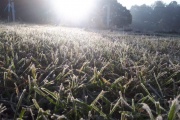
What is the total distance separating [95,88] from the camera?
1.41 meters

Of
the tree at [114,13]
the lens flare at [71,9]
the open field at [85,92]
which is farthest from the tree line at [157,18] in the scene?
the open field at [85,92]

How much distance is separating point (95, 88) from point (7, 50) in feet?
3.11

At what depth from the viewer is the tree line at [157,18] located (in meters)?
44.1

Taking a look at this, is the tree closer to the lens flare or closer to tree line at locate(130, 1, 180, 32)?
the lens flare

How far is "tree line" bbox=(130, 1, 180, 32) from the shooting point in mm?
44125

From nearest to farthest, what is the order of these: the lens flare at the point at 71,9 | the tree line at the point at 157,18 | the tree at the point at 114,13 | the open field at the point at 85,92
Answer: the open field at the point at 85,92 < the lens flare at the point at 71,9 < the tree at the point at 114,13 < the tree line at the point at 157,18

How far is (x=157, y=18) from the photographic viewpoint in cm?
4731

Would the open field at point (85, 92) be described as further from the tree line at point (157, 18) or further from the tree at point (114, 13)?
the tree line at point (157, 18)

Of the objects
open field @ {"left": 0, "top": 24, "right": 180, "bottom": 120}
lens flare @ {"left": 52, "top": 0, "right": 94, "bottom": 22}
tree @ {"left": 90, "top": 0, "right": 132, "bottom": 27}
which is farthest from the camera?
tree @ {"left": 90, "top": 0, "right": 132, "bottom": 27}

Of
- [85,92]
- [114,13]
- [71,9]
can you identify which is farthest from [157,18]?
[85,92]

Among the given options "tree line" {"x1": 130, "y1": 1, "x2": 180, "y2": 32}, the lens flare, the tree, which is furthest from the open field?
"tree line" {"x1": 130, "y1": 1, "x2": 180, "y2": 32}

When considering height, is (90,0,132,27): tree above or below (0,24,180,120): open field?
above

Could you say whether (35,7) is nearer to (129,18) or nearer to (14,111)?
(129,18)

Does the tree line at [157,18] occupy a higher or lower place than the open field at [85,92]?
higher
